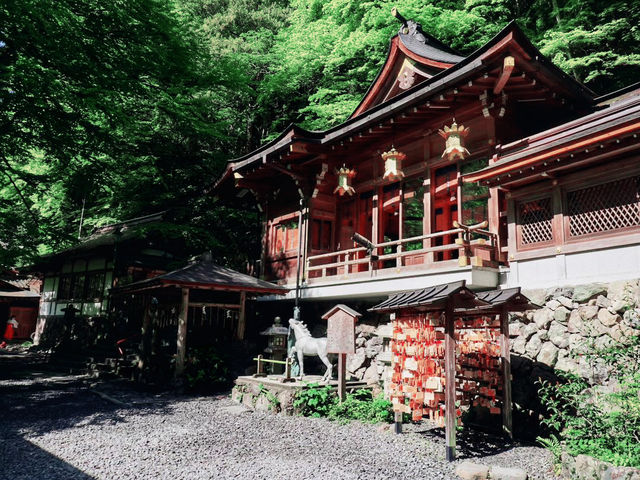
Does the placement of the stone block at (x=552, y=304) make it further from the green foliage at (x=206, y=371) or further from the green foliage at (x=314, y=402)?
the green foliage at (x=206, y=371)

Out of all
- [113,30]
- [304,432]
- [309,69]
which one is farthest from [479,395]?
[309,69]

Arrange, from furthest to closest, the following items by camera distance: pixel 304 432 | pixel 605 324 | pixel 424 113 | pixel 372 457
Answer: pixel 424 113 < pixel 304 432 < pixel 605 324 < pixel 372 457

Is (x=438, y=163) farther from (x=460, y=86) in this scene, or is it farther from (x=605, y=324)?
(x=605, y=324)

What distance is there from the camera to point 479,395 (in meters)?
7.52

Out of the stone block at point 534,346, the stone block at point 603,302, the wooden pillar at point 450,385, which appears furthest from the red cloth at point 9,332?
the stone block at point 603,302

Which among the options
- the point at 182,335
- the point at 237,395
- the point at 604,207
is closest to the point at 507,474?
the point at 604,207

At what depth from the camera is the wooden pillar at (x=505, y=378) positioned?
7.12 meters

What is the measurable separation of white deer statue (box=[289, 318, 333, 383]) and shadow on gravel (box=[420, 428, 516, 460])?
297 centimetres

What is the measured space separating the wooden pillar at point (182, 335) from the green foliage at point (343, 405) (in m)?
4.43

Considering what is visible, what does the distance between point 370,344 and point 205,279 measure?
16.1 feet

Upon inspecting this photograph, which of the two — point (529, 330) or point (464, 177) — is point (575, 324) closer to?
point (529, 330)

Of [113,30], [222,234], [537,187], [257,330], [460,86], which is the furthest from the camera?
[222,234]

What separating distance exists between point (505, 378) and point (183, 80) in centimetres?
1263

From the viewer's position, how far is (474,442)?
283 inches
